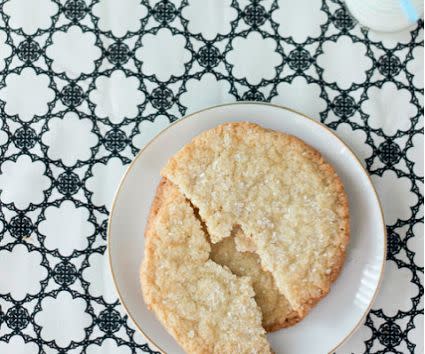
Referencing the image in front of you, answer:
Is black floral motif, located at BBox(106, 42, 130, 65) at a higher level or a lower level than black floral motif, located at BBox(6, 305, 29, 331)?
higher

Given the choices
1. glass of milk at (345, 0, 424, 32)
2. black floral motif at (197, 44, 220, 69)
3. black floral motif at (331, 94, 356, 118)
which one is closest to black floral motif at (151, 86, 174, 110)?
black floral motif at (197, 44, 220, 69)

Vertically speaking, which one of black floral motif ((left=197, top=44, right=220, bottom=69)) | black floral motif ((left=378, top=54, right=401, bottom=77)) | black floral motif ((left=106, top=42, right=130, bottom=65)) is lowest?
black floral motif ((left=378, top=54, right=401, bottom=77))

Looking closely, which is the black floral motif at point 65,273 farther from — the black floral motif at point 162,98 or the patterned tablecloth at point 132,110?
the black floral motif at point 162,98

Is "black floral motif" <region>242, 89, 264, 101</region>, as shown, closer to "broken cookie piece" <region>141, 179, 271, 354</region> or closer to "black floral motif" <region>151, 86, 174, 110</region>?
"black floral motif" <region>151, 86, 174, 110</region>

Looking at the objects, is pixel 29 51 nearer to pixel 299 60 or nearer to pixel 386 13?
pixel 299 60

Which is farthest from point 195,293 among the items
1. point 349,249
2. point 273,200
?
point 349,249

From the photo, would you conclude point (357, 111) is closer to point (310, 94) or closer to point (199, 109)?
point (310, 94)
